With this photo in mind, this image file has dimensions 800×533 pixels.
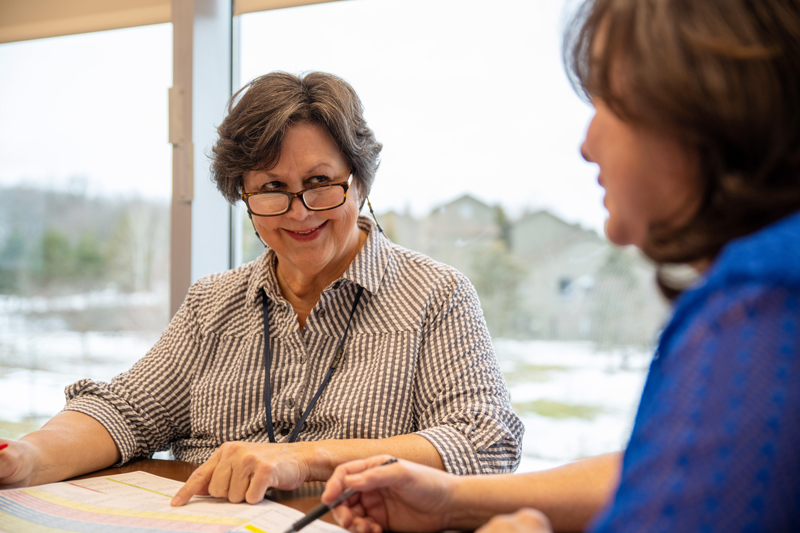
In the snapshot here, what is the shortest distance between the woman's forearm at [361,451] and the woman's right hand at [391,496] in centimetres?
23

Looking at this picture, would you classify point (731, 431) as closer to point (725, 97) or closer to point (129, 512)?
point (725, 97)

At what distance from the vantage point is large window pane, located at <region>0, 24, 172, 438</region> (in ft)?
7.83

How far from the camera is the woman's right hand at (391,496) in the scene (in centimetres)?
86

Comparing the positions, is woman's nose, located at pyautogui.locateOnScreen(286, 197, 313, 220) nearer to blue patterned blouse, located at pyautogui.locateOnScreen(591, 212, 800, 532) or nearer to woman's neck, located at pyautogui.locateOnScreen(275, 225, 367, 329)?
woman's neck, located at pyautogui.locateOnScreen(275, 225, 367, 329)

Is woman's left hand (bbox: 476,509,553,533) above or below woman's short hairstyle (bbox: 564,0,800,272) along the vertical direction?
below

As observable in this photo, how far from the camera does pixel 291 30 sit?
218 centimetres

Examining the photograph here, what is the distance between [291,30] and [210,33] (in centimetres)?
29

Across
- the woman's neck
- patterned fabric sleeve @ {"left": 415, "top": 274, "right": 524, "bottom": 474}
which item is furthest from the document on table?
the woman's neck

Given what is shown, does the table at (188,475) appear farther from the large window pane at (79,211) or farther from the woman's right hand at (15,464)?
the large window pane at (79,211)

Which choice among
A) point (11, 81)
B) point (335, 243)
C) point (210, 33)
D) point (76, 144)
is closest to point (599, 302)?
point (335, 243)

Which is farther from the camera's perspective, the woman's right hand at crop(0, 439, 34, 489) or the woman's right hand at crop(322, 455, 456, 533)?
the woman's right hand at crop(0, 439, 34, 489)

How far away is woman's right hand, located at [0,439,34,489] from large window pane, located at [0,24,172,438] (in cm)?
123

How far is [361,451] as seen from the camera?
116 centimetres

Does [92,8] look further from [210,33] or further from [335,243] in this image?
[335,243]
